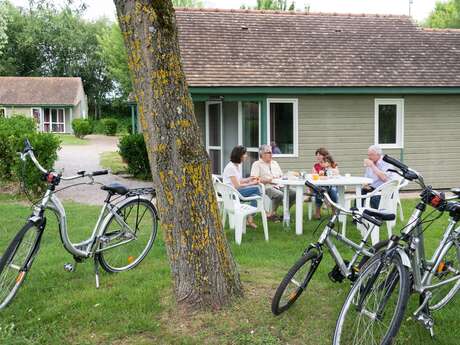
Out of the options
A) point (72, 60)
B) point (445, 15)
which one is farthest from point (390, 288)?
point (72, 60)

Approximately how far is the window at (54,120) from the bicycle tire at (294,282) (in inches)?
1751

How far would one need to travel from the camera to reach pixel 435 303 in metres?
4.34

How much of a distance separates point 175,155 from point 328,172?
15.6 feet

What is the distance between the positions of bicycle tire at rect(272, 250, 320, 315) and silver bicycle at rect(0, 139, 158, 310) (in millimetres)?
1791

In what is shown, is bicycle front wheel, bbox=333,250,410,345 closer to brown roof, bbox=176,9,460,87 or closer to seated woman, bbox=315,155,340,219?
seated woman, bbox=315,155,340,219

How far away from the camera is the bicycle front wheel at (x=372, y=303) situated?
3314 millimetres

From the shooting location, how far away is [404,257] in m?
3.30

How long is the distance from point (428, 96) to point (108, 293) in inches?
432

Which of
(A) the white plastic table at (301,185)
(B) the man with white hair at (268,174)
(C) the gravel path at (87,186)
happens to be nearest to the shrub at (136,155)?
(C) the gravel path at (87,186)

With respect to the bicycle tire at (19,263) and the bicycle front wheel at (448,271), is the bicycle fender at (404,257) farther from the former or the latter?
the bicycle tire at (19,263)

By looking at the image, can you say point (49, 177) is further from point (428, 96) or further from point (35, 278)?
point (428, 96)

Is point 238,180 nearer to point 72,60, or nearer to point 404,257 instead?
point 404,257

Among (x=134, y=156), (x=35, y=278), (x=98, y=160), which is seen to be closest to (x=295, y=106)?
(x=134, y=156)

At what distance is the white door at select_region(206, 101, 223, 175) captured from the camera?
46.1ft
